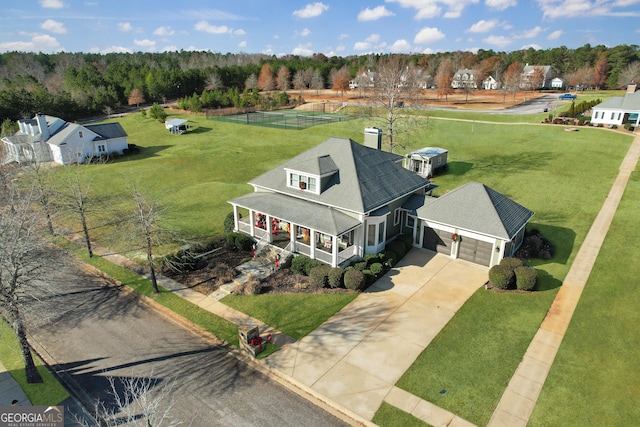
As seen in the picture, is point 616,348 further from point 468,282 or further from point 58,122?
point 58,122

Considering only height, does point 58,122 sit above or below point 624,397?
above

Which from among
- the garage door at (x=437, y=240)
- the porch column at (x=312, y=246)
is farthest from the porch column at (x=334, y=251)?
the garage door at (x=437, y=240)

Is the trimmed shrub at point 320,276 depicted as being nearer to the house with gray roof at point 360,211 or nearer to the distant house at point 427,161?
the house with gray roof at point 360,211

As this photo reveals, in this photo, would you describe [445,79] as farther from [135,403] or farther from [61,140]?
[135,403]

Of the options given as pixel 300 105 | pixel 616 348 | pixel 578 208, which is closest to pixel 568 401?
pixel 616 348

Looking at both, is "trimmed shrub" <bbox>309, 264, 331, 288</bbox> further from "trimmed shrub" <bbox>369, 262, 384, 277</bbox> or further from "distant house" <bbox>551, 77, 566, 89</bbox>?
"distant house" <bbox>551, 77, 566, 89</bbox>
